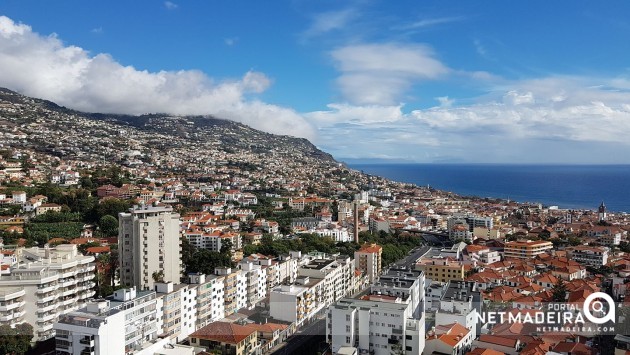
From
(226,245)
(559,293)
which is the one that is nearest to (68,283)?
(226,245)

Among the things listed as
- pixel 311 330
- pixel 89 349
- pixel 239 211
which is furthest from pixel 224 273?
pixel 239 211

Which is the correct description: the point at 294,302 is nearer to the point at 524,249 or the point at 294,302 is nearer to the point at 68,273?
the point at 68,273

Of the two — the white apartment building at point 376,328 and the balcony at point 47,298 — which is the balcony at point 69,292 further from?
the white apartment building at point 376,328

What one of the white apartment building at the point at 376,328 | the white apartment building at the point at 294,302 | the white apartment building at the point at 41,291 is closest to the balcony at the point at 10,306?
the white apartment building at the point at 41,291

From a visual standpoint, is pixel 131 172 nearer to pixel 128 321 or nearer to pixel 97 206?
pixel 97 206

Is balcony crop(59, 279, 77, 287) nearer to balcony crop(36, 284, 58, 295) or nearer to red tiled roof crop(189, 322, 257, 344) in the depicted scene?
balcony crop(36, 284, 58, 295)
